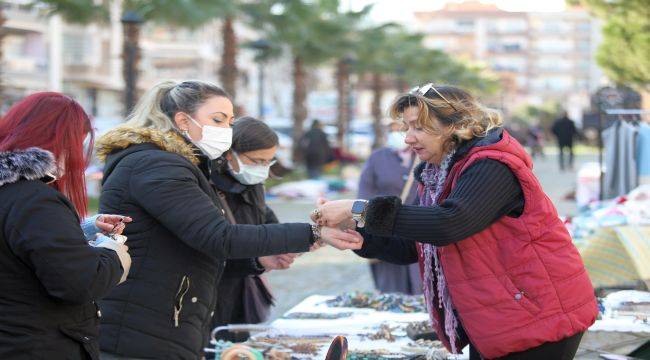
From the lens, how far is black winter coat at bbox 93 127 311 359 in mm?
3674

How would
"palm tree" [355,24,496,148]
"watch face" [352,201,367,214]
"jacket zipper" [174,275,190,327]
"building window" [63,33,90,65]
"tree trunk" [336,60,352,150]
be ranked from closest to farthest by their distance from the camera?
"watch face" [352,201,367,214] → "jacket zipper" [174,275,190,327] → "tree trunk" [336,60,352,150] → "palm tree" [355,24,496,148] → "building window" [63,33,90,65]

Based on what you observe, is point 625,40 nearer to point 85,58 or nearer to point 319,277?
point 319,277

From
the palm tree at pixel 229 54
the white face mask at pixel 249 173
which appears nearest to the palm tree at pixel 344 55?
the palm tree at pixel 229 54

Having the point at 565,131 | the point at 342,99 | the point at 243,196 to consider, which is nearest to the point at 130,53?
the point at 243,196

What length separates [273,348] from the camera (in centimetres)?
520

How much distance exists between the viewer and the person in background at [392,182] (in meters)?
7.93

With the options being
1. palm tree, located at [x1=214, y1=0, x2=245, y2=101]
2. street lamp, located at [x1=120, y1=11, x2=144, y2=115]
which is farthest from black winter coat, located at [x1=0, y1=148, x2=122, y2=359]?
palm tree, located at [x1=214, y1=0, x2=245, y2=101]

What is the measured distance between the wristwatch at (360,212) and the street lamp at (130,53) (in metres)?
14.8

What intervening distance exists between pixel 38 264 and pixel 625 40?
34.4 metres

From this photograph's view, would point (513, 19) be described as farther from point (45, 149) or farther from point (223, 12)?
point (45, 149)

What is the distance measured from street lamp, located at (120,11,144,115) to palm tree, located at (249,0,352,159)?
7.44m

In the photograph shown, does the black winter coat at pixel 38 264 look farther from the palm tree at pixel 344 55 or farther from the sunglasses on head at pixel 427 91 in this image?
the palm tree at pixel 344 55

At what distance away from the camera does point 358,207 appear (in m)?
3.67

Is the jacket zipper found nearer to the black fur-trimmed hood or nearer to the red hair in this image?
the red hair
